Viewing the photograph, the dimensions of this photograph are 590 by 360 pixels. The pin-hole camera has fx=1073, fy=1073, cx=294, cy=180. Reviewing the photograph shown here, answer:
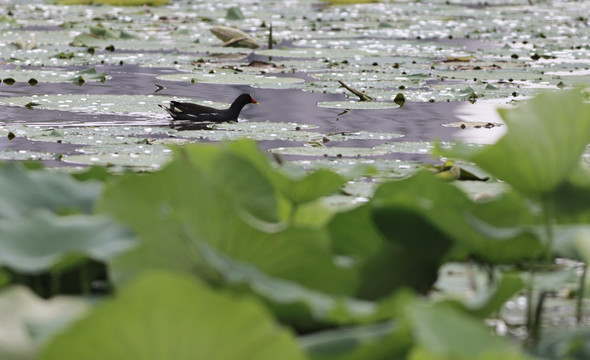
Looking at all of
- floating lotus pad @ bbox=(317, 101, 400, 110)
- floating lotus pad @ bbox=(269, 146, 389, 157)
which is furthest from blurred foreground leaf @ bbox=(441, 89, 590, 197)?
floating lotus pad @ bbox=(317, 101, 400, 110)

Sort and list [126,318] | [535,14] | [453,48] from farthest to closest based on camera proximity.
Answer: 1. [535,14]
2. [453,48]
3. [126,318]

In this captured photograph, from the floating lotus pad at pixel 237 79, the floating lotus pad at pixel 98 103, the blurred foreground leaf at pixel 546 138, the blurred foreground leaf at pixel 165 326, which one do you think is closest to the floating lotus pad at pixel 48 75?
the floating lotus pad at pixel 237 79

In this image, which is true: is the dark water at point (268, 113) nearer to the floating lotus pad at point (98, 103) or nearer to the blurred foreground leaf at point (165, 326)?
the floating lotus pad at point (98, 103)

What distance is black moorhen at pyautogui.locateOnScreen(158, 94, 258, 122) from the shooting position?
4961mm

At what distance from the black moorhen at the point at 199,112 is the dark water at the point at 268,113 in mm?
105

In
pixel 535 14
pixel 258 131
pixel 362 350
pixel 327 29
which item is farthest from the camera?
pixel 535 14

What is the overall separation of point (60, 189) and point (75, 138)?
2653mm

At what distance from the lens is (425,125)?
15.8ft

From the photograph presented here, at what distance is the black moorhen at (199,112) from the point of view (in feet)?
16.3

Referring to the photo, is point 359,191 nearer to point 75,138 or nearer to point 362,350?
point 362,350

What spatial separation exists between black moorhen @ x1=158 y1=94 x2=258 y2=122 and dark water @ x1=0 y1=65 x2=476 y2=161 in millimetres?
105

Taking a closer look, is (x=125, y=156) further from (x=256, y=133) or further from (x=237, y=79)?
(x=237, y=79)

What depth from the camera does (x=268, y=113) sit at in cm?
554

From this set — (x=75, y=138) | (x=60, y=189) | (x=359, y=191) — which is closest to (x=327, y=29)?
(x=75, y=138)
